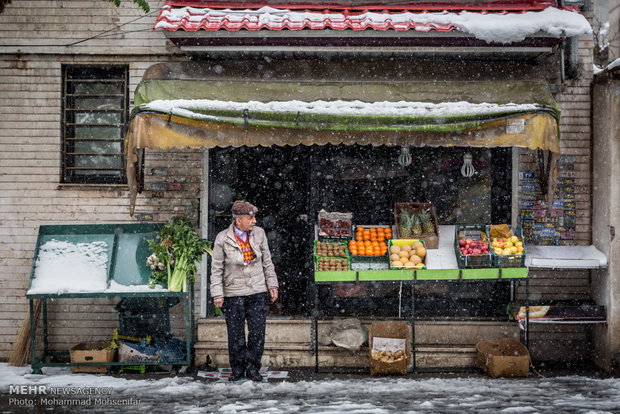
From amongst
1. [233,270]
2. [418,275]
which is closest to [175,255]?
[233,270]

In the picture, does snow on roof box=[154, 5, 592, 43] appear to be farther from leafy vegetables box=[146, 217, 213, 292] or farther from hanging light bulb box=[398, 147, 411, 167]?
leafy vegetables box=[146, 217, 213, 292]

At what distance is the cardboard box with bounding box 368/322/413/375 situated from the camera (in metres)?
7.88

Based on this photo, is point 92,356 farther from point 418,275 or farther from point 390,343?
point 418,275

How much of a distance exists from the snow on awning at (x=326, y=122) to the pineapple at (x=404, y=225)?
128cm

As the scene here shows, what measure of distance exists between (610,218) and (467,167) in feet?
6.75

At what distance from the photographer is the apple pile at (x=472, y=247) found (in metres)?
7.95

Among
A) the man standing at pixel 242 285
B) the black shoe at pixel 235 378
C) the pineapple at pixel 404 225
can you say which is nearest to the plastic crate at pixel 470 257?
the pineapple at pixel 404 225

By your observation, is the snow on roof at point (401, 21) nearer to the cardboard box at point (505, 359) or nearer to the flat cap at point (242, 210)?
the flat cap at point (242, 210)

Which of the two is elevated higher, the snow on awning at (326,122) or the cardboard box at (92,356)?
the snow on awning at (326,122)

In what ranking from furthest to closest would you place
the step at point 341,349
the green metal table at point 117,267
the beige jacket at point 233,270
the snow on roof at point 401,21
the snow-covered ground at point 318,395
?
the step at point 341,349 → the green metal table at point 117,267 → the snow on roof at point 401,21 → the beige jacket at point 233,270 → the snow-covered ground at point 318,395

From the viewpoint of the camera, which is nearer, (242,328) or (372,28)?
(242,328)

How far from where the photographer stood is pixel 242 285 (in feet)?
24.1

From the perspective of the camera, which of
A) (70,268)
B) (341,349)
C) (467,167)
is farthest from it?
(467,167)

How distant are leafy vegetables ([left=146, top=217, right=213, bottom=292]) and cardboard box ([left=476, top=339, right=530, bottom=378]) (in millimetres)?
3998
